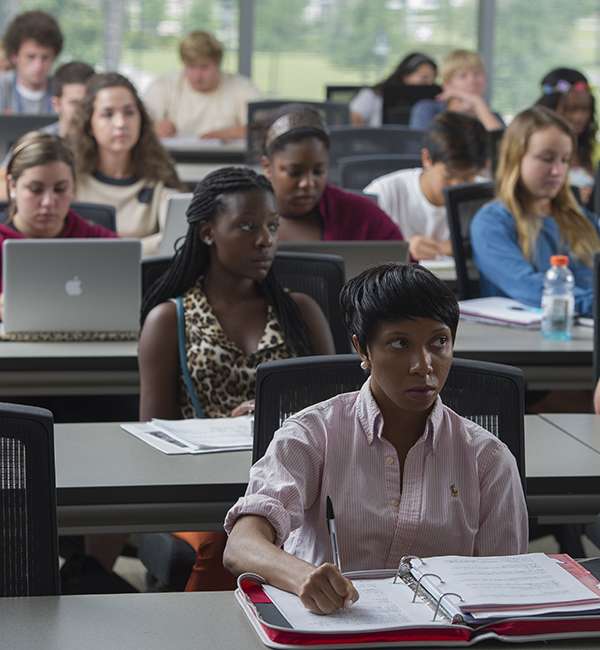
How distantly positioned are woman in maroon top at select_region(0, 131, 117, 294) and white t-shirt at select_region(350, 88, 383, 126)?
3835 mm

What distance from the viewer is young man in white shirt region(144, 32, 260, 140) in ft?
20.0

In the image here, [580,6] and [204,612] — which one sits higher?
[580,6]

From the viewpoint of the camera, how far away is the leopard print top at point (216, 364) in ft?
6.48

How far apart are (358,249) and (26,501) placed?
4.60 feet

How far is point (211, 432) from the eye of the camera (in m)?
1.76

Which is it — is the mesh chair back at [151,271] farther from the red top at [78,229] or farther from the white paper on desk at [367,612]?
the white paper on desk at [367,612]

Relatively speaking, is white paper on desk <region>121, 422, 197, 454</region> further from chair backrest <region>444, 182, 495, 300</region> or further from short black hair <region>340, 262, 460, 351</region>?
chair backrest <region>444, 182, 495, 300</region>

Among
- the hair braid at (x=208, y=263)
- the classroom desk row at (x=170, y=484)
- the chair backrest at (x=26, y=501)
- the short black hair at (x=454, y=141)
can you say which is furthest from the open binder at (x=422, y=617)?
the short black hair at (x=454, y=141)

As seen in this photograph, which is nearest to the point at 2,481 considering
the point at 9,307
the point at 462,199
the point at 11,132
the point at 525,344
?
the point at 9,307

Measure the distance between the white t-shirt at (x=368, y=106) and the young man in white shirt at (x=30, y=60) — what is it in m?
2.01

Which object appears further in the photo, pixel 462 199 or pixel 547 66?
pixel 547 66

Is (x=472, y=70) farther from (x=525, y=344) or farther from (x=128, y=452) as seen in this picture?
(x=128, y=452)

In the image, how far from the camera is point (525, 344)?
2477 mm

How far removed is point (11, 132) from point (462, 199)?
2288 millimetres
